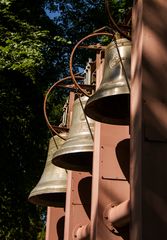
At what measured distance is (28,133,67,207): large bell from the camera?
6852 millimetres

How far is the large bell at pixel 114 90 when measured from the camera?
4609mm

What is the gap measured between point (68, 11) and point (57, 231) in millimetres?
8403

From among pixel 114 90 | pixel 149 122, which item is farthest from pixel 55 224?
pixel 149 122

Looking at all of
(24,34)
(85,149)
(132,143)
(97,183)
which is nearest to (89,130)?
(85,149)

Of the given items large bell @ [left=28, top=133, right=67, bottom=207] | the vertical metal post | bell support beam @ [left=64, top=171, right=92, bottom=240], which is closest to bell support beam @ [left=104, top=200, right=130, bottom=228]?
bell support beam @ [left=64, top=171, right=92, bottom=240]

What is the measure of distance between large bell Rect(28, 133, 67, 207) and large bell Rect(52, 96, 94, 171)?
0.87 meters

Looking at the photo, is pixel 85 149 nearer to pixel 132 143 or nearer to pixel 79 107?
pixel 79 107

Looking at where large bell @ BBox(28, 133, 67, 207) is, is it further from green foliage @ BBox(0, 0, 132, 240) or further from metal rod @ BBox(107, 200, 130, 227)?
green foliage @ BBox(0, 0, 132, 240)

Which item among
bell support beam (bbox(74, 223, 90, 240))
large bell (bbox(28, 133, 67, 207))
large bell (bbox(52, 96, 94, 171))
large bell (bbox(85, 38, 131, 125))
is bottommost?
bell support beam (bbox(74, 223, 90, 240))

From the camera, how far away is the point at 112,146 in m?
5.45

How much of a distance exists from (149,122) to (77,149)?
187 centimetres

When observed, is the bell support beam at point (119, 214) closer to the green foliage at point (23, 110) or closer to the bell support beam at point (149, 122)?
the bell support beam at point (149, 122)

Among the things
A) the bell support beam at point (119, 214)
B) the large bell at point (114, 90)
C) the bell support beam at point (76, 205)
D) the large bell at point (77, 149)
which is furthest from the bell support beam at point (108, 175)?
the bell support beam at point (76, 205)

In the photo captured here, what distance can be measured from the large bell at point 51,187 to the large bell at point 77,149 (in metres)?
0.87
